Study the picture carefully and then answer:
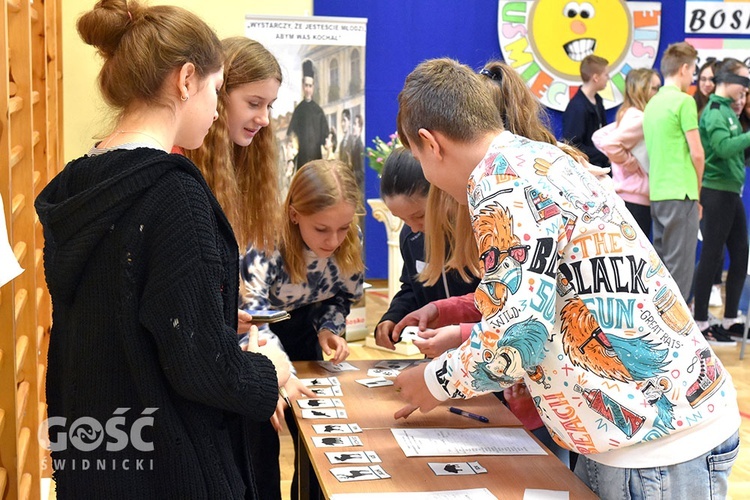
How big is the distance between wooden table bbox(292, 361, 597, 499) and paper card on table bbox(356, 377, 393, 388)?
0.16 feet

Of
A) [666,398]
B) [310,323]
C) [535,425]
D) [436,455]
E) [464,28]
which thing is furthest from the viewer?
[464,28]

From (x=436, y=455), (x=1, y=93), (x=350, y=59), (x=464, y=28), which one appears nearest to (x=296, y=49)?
(x=350, y=59)

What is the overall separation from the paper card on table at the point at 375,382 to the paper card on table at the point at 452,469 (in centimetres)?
61

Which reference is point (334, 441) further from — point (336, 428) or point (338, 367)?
point (338, 367)

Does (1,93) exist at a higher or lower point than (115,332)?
higher

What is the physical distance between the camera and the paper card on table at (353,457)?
1.72 m

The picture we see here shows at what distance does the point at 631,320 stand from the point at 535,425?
80 centimetres

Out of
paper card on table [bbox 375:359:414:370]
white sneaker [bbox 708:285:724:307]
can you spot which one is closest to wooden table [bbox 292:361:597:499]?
paper card on table [bbox 375:359:414:370]

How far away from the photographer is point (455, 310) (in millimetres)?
2383

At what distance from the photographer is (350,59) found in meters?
5.80

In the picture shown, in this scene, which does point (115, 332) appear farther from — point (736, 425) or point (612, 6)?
point (612, 6)

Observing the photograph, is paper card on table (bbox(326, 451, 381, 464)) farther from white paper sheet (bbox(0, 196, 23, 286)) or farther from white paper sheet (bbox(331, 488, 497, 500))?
white paper sheet (bbox(0, 196, 23, 286))

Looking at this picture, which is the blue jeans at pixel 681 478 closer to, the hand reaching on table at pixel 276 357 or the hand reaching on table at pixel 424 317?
the hand reaching on table at pixel 276 357

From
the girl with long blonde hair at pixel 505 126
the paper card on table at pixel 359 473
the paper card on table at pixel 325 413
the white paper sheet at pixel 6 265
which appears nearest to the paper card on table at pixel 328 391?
the paper card on table at pixel 325 413
